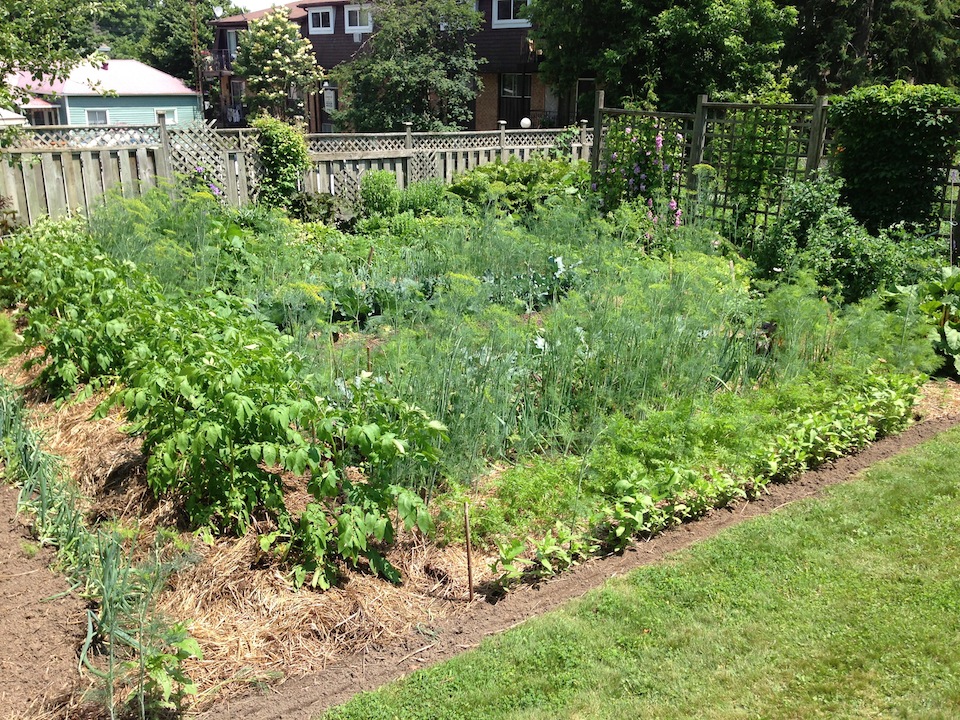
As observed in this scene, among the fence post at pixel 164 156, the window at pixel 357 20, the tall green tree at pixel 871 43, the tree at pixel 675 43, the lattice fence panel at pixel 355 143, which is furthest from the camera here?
the window at pixel 357 20

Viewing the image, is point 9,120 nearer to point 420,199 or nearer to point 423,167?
point 420,199

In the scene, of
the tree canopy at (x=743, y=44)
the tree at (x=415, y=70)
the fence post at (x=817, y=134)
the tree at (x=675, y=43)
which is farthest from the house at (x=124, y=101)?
the fence post at (x=817, y=134)

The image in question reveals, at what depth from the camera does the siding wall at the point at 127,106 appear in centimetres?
3966

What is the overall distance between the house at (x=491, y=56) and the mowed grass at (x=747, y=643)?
27.3 meters

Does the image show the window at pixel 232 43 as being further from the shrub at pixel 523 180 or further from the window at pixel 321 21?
the shrub at pixel 523 180

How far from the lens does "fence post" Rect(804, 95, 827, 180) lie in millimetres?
8945

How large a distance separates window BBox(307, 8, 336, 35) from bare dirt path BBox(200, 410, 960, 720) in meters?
36.6

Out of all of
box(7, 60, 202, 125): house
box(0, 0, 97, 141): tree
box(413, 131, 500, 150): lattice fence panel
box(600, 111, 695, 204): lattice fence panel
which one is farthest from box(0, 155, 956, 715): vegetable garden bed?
box(7, 60, 202, 125): house

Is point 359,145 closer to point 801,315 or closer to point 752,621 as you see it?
point 801,315

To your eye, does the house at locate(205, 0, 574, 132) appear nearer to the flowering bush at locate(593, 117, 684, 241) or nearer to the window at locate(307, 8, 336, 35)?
the window at locate(307, 8, 336, 35)

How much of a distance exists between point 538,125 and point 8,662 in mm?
29923

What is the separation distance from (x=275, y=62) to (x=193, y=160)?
27103 mm

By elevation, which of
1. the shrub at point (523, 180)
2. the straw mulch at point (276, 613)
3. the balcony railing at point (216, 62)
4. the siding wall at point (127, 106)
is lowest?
the straw mulch at point (276, 613)

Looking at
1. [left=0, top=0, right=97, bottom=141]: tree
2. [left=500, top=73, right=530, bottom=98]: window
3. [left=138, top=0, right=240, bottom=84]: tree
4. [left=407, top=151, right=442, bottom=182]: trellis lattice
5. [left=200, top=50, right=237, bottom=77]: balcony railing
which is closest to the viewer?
[left=0, top=0, right=97, bottom=141]: tree
